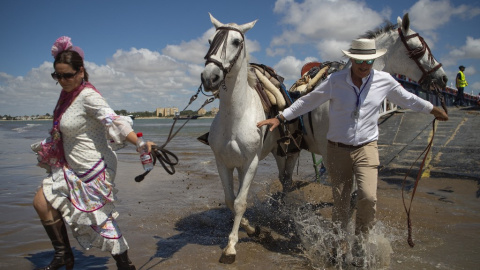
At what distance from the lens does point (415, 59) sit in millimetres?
4902

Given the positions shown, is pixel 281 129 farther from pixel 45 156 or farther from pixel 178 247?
pixel 45 156

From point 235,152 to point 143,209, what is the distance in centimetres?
273

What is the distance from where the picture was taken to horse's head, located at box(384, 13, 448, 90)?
488cm

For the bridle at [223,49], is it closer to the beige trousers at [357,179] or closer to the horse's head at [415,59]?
the beige trousers at [357,179]

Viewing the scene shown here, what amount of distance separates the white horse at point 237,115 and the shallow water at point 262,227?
515 millimetres

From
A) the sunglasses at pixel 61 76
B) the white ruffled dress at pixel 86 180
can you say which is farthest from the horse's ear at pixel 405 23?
the sunglasses at pixel 61 76

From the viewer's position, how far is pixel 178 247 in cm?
438

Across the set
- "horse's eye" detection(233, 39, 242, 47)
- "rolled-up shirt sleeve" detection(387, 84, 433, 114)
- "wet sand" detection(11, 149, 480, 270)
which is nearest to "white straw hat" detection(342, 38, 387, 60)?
"rolled-up shirt sleeve" detection(387, 84, 433, 114)

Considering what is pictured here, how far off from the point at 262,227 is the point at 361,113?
243 cm

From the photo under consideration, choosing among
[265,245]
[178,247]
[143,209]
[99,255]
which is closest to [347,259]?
[265,245]

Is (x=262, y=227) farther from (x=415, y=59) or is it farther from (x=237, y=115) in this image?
(x=415, y=59)

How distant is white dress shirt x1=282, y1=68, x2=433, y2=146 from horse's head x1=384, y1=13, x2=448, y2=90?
56.7 inches

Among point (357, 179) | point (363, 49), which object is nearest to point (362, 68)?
point (363, 49)

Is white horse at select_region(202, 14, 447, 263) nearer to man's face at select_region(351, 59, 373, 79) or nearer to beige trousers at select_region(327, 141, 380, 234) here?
beige trousers at select_region(327, 141, 380, 234)
